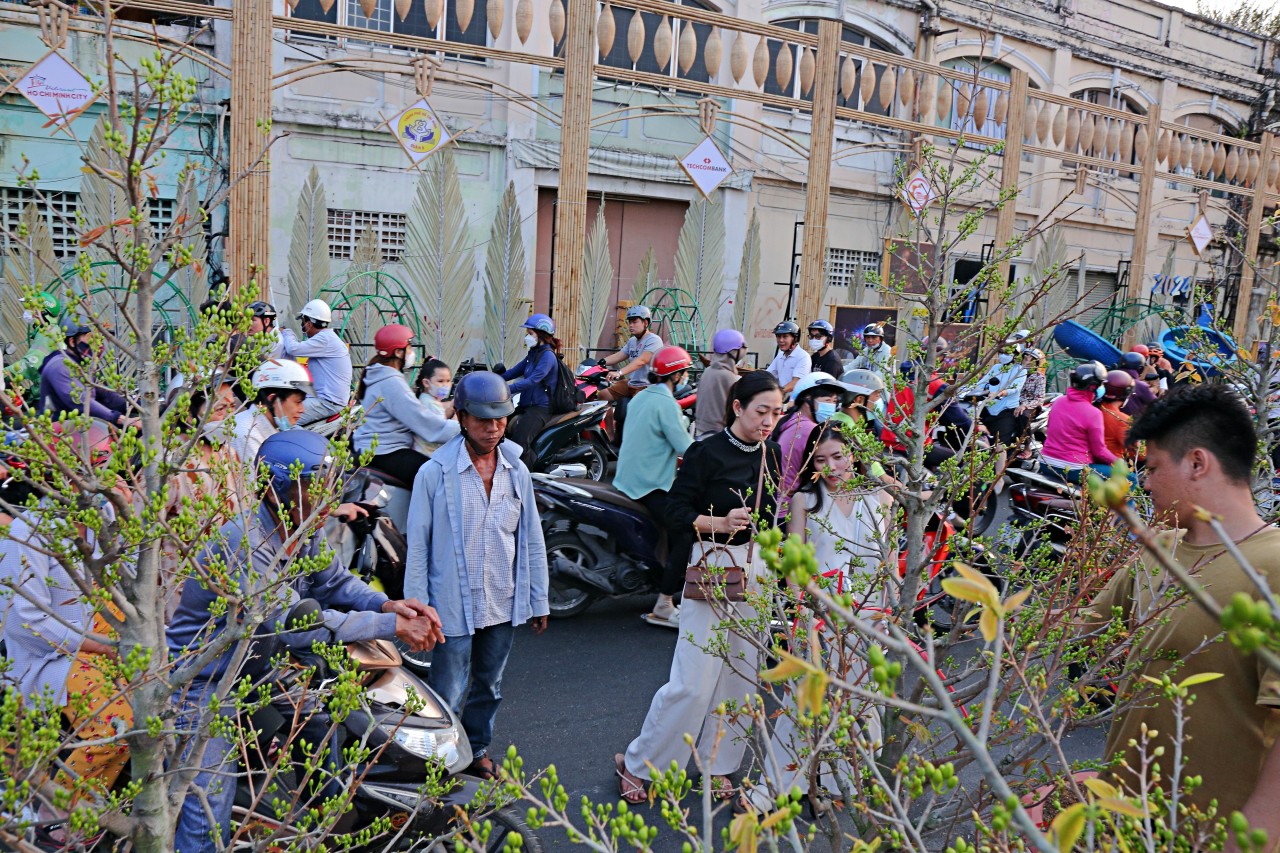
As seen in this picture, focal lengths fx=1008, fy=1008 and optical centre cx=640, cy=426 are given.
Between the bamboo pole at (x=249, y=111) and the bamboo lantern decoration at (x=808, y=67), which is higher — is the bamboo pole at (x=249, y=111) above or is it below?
below

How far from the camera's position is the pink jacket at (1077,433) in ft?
24.3

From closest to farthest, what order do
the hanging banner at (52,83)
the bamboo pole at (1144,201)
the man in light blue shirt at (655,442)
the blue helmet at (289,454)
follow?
the blue helmet at (289,454) → the man in light blue shirt at (655,442) → the hanging banner at (52,83) → the bamboo pole at (1144,201)

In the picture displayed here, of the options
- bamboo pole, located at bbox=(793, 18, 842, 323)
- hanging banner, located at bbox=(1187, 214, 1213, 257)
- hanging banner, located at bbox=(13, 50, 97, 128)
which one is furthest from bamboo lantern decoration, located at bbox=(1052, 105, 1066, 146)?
hanging banner, located at bbox=(13, 50, 97, 128)

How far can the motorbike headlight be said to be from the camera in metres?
3.34

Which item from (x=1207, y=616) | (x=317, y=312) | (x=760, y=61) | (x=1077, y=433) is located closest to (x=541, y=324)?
(x=317, y=312)

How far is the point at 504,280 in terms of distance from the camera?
38.2ft

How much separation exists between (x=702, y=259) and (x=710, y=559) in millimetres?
9997

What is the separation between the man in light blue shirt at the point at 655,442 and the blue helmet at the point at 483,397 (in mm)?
2263

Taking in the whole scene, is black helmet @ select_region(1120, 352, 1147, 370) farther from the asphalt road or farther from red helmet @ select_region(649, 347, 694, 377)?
red helmet @ select_region(649, 347, 694, 377)

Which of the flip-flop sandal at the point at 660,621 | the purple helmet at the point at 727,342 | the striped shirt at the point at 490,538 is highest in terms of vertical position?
the purple helmet at the point at 727,342

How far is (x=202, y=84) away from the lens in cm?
1228

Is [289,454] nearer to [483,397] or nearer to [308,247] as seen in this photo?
[483,397]

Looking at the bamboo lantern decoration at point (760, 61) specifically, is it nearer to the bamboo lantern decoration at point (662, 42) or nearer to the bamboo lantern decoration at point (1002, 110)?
the bamboo lantern decoration at point (662, 42)

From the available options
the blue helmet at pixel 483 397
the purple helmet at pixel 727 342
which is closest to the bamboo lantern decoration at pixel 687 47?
the purple helmet at pixel 727 342
